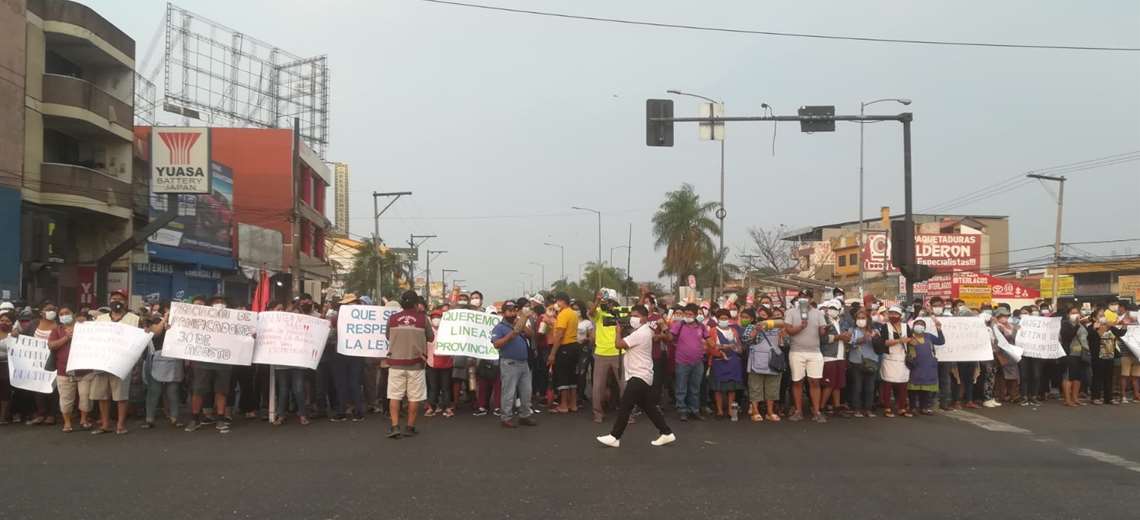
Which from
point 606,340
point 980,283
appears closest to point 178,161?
point 606,340

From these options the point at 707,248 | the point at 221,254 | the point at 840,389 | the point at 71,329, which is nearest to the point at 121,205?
the point at 221,254

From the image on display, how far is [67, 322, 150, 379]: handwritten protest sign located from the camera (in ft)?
36.2

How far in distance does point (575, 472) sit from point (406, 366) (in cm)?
310

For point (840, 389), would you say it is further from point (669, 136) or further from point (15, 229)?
point (15, 229)

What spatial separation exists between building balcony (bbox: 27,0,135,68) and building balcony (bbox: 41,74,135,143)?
129 centimetres

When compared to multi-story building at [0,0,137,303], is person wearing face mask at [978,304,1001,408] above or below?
below

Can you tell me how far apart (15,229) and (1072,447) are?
25796 mm

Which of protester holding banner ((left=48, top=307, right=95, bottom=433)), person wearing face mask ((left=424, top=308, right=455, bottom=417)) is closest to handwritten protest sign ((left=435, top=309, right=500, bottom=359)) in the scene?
person wearing face mask ((left=424, top=308, right=455, bottom=417))

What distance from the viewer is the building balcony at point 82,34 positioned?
2664 centimetres

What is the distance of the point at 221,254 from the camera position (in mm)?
39625

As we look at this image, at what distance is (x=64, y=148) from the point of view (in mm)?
29531

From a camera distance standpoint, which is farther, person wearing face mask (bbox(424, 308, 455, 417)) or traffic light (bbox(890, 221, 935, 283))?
traffic light (bbox(890, 221, 935, 283))

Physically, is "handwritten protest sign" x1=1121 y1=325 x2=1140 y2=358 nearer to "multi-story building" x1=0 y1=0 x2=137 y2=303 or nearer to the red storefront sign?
"multi-story building" x1=0 y1=0 x2=137 y2=303

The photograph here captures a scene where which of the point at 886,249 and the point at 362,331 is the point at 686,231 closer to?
the point at 886,249
